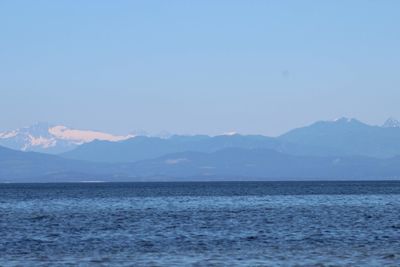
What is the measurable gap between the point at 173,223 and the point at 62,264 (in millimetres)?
29900

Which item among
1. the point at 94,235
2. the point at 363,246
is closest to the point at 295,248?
the point at 363,246

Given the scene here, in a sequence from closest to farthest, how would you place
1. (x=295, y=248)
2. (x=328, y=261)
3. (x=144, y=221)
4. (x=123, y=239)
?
(x=328, y=261)
(x=295, y=248)
(x=123, y=239)
(x=144, y=221)

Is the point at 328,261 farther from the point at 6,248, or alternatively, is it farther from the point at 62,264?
the point at 6,248

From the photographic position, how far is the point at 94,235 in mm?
65125

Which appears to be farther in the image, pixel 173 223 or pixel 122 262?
pixel 173 223

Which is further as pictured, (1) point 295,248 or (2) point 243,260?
(1) point 295,248

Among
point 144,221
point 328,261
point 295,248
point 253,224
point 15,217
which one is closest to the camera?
point 328,261

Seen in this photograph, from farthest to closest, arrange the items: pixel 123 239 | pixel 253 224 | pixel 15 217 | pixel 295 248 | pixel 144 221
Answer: pixel 15 217, pixel 144 221, pixel 253 224, pixel 123 239, pixel 295 248

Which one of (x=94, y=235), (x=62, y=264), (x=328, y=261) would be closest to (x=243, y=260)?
(x=328, y=261)

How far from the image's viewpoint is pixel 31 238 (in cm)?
6319

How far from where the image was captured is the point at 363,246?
55.0 metres

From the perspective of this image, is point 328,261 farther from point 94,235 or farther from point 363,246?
point 94,235

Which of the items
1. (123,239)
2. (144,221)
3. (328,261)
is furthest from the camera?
(144,221)

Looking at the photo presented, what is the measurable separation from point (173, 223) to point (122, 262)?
95.4 ft
